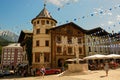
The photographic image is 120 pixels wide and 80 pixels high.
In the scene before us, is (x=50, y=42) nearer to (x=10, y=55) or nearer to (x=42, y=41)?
(x=42, y=41)

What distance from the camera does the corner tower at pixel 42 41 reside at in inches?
1609

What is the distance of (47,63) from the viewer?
40875mm

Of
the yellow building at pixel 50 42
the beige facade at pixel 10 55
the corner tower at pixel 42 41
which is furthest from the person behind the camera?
the beige facade at pixel 10 55

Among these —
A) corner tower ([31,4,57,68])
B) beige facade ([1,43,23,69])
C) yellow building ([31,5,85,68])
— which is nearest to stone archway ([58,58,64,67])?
yellow building ([31,5,85,68])

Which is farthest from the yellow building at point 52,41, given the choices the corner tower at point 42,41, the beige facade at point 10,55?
the beige facade at point 10,55

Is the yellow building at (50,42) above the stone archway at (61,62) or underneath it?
above

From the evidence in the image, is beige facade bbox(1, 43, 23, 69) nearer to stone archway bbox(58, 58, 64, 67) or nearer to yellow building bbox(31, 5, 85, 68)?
yellow building bbox(31, 5, 85, 68)

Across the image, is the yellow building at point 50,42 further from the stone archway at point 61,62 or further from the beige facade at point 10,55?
the beige facade at point 10,55

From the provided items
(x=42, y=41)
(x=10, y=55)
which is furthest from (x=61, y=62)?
(x=10, y=55)

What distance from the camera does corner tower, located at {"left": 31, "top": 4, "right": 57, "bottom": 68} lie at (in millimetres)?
40859

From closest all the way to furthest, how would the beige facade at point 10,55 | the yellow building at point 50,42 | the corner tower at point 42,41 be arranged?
1. the corner tower at point 42,41
2. the yellow building at point 50,42
3. the beige facade at point 10,55

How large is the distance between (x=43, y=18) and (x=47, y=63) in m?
9.50

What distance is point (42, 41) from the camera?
135ft

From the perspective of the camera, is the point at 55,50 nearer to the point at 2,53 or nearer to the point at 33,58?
the point at 33,58
